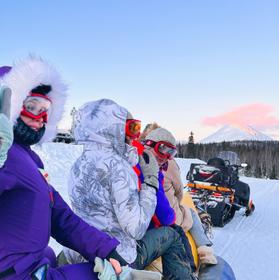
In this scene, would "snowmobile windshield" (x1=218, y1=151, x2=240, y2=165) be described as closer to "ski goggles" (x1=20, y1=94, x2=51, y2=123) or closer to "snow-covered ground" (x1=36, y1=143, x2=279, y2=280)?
"snow-covered ground" (x1=36, y1=143, x2=279, y2=280)

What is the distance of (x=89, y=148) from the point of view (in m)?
2.40

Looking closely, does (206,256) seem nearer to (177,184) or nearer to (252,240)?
(177,184)

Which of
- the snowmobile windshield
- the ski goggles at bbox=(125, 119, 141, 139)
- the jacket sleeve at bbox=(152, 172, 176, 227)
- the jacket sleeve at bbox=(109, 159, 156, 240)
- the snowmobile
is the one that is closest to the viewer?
the jacket sleeve at bbox=(109, 159, 156, 240)

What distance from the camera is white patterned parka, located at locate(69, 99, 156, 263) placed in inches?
89.3

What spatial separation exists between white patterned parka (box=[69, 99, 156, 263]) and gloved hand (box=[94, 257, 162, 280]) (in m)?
0.46

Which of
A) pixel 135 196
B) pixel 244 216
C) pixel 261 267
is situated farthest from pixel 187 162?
pixel 135 196

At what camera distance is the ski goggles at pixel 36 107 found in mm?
1835

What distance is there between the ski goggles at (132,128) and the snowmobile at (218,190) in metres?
4.64

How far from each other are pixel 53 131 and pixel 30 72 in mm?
405

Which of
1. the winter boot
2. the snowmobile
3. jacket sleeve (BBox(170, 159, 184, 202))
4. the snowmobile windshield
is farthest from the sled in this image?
the snowmobile windshield

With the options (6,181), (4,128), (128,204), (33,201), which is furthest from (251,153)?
(4,128)

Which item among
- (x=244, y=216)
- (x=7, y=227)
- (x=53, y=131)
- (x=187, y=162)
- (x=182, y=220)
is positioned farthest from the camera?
(x=187, y=162)

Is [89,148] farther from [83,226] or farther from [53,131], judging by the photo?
[83,226]

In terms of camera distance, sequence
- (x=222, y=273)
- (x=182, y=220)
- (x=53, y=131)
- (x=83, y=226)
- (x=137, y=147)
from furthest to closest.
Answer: (x=182, y=220) → (x=222, y=273) → (x=137, y=147) → (x=53, y=131) → (x=83, y=226)
